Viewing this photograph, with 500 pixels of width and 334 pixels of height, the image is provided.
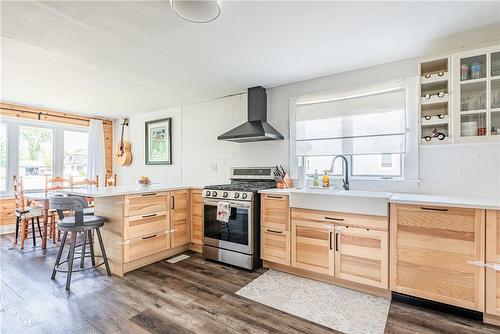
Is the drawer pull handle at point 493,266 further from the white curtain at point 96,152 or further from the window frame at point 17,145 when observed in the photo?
the window frame at point 17,145

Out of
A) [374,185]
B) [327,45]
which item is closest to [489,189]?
[374,185]

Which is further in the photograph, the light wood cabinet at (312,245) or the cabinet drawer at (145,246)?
the cabinet drawer at (145,246)

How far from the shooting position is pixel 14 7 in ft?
5.67

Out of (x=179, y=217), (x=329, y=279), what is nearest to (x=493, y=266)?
(x=329, y=279)

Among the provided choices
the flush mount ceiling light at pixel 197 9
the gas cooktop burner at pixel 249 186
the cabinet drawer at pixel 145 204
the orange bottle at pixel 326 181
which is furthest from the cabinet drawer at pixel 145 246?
the flush mount ceiling light at pixel 197 9

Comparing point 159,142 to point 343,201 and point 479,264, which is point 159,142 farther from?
point 479,264

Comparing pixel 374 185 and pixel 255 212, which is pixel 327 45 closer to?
pixel 374 185

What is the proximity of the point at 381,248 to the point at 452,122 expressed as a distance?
1.28 metres

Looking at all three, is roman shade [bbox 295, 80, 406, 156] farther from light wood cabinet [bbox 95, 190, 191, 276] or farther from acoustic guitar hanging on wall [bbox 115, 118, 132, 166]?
acoustic guitar hanging on wall [bbox 115, 118, 132, 166]

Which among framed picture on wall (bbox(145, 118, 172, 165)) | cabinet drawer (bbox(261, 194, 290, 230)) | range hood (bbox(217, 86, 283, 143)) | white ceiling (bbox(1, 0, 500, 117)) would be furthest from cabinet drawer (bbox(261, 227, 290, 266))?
framed picture on wall (bbox(145, 118, 172, 165))

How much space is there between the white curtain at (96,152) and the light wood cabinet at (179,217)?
9.52ft

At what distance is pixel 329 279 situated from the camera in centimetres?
254

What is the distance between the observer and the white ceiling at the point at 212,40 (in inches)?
69.9

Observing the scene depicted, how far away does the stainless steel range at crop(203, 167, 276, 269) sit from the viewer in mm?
2877
